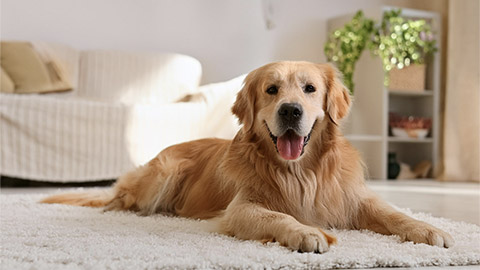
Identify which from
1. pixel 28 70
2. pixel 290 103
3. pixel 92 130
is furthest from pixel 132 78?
pixel 290 103

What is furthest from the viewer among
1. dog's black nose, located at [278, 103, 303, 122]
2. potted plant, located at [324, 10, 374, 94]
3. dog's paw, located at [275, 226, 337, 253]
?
potted plant, located at [324, 10, 374, 94]

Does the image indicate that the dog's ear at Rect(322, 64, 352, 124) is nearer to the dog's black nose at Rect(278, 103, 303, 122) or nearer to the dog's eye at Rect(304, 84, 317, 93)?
the dog's eye at Rect(304, 84, 317, 93)

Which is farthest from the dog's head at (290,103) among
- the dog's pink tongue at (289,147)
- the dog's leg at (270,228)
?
the dog's leg at (270,228)

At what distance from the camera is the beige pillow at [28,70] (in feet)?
14.4

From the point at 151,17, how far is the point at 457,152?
2942mm

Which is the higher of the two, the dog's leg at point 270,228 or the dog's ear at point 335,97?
the dog's ear at point 335,97

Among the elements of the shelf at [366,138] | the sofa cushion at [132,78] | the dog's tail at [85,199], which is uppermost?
the sofa cushion at [132,78]

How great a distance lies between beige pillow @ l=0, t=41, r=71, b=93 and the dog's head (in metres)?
2.84

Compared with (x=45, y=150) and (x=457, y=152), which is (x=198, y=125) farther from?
(x=457, y=152)

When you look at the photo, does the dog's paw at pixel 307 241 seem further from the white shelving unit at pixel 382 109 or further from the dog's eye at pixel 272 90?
the white shelving unit at pixel 382 109

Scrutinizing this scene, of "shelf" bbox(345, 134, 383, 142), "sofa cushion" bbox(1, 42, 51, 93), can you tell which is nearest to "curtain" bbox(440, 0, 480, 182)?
"shelf" bbox(345, 134, 383, 142)

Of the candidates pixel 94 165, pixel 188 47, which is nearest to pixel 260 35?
pixel 188 47

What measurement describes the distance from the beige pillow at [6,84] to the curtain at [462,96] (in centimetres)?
358

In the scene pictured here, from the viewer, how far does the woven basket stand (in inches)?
215
